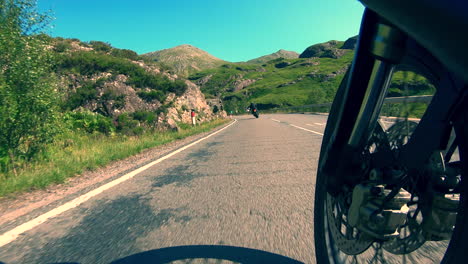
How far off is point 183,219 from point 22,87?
5795 mm

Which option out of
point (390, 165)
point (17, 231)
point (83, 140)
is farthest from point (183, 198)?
point (83, 140)

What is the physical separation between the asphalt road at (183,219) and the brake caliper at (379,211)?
866mm

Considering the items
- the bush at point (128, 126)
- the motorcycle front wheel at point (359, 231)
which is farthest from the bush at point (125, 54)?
the motorcycle front wheel at point (359, 231)

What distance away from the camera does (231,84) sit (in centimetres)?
16712

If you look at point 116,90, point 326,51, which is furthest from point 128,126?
point 326,51

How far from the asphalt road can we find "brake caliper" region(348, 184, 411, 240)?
866 millimetres

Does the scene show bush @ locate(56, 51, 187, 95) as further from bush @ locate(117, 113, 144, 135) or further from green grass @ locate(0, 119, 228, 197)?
green grass @ locate(0, 119, 228, 197)

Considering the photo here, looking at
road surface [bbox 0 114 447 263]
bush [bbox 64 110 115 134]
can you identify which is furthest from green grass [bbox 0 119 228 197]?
bush [bbox 64 110 115 134]

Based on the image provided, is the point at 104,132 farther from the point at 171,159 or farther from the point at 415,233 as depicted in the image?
the point at 415,233

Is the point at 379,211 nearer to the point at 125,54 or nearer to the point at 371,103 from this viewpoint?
the point at 371,103

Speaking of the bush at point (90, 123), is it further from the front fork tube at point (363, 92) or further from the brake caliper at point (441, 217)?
the brake caliper at point (441, 217)

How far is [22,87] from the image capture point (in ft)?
21.0

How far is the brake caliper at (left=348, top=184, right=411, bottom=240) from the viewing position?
4.08ft

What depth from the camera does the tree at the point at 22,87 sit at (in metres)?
6.17
